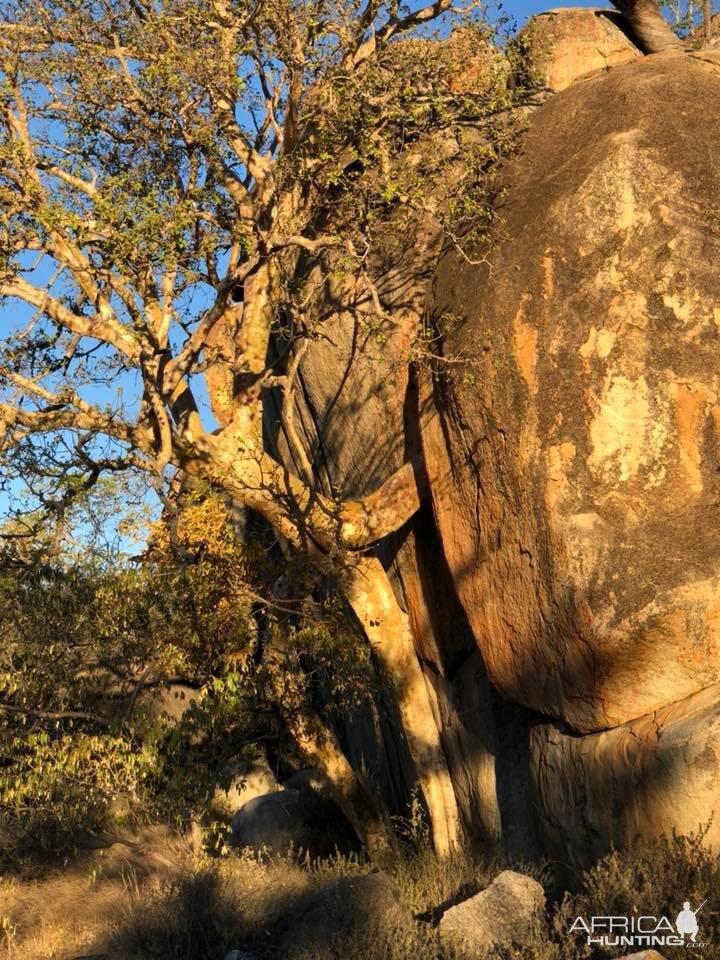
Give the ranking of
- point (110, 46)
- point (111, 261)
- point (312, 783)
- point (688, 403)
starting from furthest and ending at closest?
point (312, 783), point (110, 46), point (111, 261), point (688, 403)

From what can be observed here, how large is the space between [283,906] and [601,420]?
4424mm

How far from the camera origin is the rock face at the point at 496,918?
6270mm

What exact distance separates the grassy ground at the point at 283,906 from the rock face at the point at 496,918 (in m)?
0.12

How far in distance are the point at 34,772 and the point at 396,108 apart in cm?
743

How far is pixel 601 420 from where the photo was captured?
26.8 feet

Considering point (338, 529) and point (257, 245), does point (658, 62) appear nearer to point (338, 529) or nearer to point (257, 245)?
point (257, 245)

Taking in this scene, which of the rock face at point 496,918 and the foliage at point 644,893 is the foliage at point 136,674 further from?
the foliage at point 644,893

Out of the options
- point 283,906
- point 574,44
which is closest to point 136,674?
point 283,906

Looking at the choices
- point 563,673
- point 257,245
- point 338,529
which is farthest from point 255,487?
point 563,673

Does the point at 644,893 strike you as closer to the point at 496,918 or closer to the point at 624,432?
the point at 496,918

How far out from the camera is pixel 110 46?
1132cm

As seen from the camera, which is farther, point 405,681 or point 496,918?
point 405,681

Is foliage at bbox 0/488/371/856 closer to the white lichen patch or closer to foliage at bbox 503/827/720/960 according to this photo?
the white lichen patch

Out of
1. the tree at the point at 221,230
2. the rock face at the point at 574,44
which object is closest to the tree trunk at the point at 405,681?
the tree at the point at 221,230
